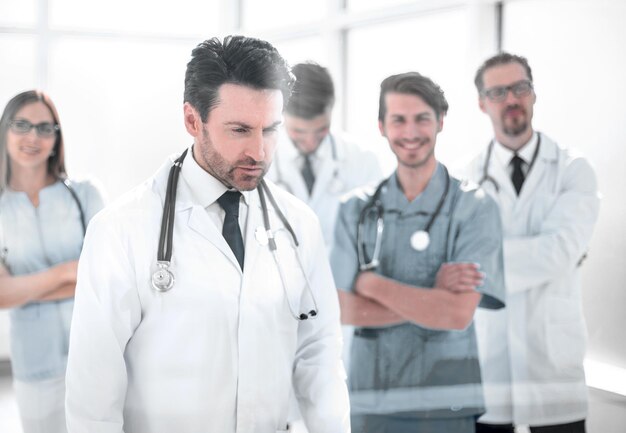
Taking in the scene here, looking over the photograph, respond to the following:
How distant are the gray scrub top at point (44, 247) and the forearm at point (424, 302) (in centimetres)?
71

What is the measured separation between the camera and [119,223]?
4.60 feet

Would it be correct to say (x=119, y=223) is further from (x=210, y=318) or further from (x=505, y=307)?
(x=505, y=307)

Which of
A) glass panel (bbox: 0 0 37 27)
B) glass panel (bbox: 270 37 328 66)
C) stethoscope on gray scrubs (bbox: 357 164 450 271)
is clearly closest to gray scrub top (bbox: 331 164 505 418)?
stethoscope on gray scrubs (bbox: 357 164 450 271)

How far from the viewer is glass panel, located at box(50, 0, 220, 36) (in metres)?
1.60

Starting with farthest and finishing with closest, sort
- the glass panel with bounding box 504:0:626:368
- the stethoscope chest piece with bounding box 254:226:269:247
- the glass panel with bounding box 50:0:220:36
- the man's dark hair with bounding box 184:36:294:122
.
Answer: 1. the glass panel with bounding box 504:0:626:368
2. the glass panel with bounding box 50:0:220:36
3. the stethoscope chest piece with bounding box 254:226:269:247
4. the man's dark hair with bounding box 184:36:294:122

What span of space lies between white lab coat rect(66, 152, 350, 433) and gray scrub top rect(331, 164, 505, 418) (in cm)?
30

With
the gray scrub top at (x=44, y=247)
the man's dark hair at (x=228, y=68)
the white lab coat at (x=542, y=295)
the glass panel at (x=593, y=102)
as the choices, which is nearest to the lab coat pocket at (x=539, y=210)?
the white lab coat at (x=542, y=295)

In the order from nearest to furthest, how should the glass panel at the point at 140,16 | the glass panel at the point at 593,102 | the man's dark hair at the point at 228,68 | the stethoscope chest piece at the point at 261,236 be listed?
the man's dark hair at the point at 228,68 → the stethoscope chest piece at the point at 261,236 → the glass panel at the point at 140,16 → the glass panel at the point at 593,102

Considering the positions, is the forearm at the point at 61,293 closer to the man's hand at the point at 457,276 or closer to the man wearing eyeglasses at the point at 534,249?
the man's hand at the point at 457,276

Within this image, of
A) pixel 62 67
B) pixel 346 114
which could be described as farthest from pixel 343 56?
pixel 62 67

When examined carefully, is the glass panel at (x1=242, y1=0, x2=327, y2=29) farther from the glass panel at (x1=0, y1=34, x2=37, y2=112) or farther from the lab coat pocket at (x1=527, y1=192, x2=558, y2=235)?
the lab coat pocket at (x1=527, y1=192, x2=558, y2=235)

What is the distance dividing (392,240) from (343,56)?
0.48m

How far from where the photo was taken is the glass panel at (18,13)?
1586 mm

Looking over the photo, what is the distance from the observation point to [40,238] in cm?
157
